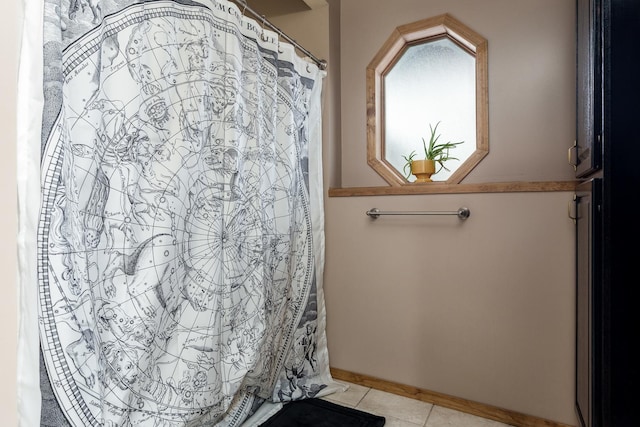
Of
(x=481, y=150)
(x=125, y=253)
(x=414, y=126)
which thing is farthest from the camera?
(x=414, y=126)

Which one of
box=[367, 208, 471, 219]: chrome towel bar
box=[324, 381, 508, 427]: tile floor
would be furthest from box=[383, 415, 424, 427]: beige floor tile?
box=[367, 208, 471, 219]: chrome towel bar

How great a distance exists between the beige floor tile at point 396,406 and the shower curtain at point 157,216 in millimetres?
353

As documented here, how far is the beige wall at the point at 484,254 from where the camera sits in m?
1.55

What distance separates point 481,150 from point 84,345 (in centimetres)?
183

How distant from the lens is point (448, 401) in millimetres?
1740

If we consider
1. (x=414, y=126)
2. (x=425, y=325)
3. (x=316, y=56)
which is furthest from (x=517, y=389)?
(x=316, y=56)

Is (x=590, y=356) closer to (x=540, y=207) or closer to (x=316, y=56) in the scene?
(x=540, y=207)

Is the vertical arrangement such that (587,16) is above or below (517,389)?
above

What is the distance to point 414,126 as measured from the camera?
82.7 inches

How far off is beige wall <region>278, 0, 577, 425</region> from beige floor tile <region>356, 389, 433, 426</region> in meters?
0.09

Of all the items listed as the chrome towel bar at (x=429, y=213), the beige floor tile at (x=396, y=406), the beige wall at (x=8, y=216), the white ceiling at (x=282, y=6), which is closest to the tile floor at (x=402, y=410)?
the beige floor tile at (x=396, y=406)

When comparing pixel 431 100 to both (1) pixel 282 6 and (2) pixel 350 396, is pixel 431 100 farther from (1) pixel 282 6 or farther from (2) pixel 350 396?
(2) pixel 350 396

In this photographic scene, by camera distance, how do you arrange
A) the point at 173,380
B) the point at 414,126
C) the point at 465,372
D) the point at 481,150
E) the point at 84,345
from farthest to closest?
the point at 414,126 < the point at 481,150 < the point at 465,372 < the point at 173,380 < the point at 84,345

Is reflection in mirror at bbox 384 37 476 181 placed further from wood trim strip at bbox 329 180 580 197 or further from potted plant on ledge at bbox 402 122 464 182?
wood trim strip at bbox 329 180 580 197
